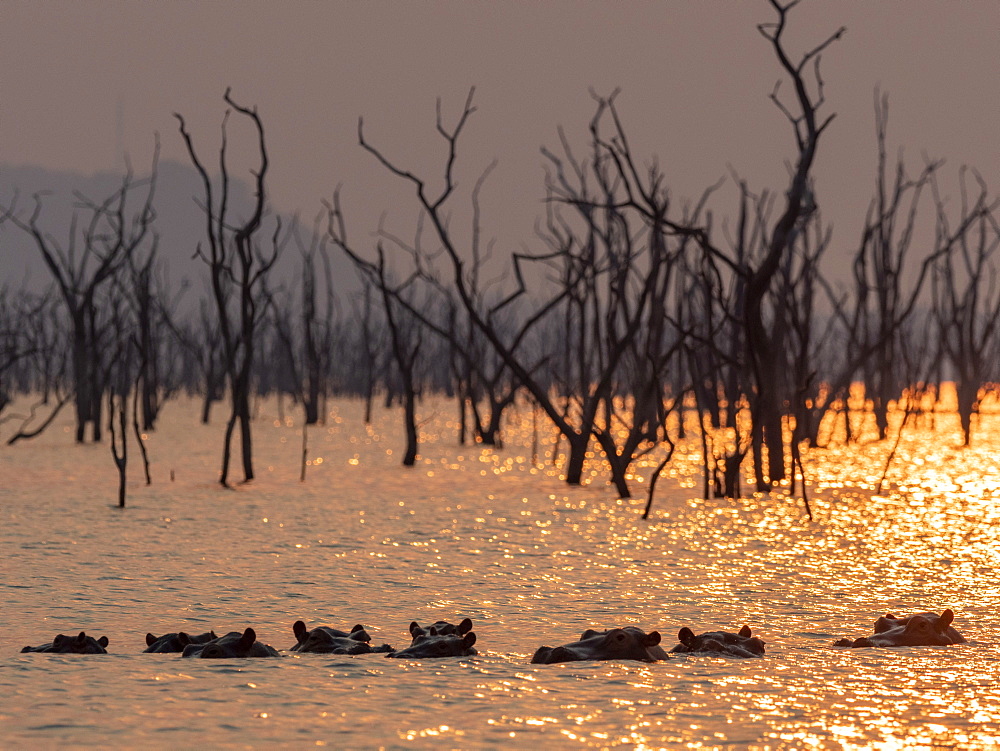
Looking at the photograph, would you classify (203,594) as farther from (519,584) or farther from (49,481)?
(49,481)

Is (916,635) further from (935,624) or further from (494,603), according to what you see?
(494,603)

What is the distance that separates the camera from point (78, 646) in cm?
428

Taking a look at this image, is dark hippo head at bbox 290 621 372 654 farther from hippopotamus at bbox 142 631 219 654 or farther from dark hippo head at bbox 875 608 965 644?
dark hippo head at bbox 875 608 965 644

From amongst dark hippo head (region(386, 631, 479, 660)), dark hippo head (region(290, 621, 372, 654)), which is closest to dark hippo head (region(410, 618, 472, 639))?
dark hippo head (region(386, 631, 479, 660))

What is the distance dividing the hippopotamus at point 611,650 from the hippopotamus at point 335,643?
568 mm

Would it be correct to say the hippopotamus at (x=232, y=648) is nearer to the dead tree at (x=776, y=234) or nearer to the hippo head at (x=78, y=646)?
the hippo head at (x=78, y=646)

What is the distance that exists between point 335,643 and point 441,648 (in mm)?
370

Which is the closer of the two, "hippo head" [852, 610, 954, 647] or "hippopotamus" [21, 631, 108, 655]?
"hippopotamus" [21, 631, 108, 655]

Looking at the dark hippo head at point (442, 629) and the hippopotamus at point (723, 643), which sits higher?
the dark hippo head at point (442, 629)

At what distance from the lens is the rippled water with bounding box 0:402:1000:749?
11.1 feet

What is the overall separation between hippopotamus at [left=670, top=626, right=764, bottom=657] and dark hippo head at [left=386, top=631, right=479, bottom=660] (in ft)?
2.36

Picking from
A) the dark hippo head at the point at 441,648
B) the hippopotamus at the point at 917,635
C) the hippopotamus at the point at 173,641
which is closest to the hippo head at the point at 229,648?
the hippopotamus at the point at 173,641

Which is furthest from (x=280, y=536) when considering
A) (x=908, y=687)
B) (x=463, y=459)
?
(x=463, y=459)

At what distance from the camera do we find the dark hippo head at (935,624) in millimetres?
4473
